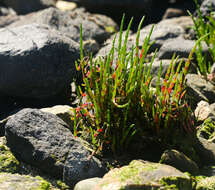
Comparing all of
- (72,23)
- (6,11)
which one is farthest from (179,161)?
(6,11)

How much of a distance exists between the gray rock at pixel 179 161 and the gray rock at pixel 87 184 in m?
0.54

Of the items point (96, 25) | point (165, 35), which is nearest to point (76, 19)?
point (96, 25)

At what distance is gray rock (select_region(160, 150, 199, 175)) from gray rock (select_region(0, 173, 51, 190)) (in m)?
0.90

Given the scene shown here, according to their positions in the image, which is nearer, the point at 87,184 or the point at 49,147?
the point at 87,184

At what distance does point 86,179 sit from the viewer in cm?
258

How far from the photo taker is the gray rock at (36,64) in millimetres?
3611

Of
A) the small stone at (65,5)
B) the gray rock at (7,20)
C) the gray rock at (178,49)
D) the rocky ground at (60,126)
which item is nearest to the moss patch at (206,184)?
the rocky ground at (60,126)

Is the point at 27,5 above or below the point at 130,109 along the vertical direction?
below

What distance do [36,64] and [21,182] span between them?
1.40 meters

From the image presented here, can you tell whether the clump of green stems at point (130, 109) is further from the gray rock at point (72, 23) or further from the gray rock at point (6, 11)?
the gray rock at point (6, 11)

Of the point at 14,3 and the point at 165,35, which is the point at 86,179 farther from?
the point at 14,3

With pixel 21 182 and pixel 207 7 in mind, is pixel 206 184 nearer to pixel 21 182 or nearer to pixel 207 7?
pixel 21 182

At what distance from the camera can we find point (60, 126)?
304 cm

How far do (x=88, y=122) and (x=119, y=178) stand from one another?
2.57ft
